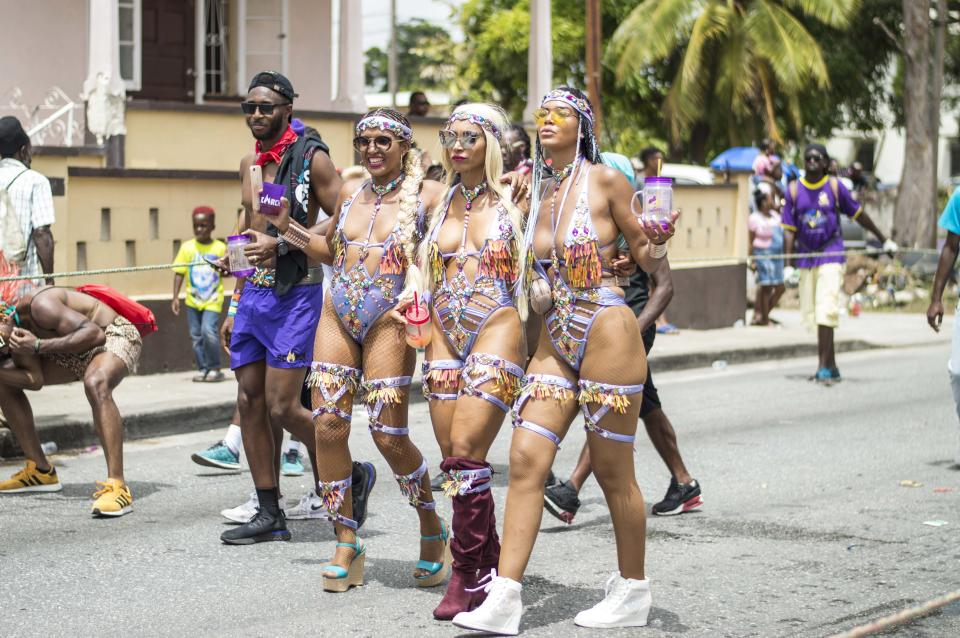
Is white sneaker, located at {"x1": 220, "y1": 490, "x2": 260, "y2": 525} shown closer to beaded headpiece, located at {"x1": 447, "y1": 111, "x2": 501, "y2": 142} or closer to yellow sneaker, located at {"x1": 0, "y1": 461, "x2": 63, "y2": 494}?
yellow sneaker, located at {"x1": 0, "y1": 461, "x2": 63, "y2": 494}

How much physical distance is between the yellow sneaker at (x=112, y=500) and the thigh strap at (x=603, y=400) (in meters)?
3.17

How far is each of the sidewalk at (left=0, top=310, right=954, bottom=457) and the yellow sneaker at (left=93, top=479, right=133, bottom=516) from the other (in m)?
2.01

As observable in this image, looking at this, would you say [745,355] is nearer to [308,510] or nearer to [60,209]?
[60,209]

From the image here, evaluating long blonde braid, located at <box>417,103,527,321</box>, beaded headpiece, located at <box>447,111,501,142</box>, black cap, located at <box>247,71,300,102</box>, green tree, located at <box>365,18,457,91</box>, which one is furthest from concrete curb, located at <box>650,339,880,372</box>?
green tree, located at <box>365,18,457,91</box>

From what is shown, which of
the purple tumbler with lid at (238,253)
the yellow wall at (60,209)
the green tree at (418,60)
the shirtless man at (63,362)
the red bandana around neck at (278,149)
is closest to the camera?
the purple tumbler with lid at (238,253)

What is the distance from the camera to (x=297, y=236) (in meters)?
6.42

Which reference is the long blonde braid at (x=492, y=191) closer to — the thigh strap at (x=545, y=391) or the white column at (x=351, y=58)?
the thigh strap at (x=545, y=391)

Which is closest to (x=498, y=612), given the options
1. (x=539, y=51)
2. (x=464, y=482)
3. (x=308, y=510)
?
(x=464, y=482)

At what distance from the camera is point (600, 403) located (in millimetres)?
5461

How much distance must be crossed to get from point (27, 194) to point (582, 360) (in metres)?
4.62

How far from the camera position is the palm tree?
30.9 m

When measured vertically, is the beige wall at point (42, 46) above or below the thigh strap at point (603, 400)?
above

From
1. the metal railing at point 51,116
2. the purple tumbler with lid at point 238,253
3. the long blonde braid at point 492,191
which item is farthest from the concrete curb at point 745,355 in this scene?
the long blonde braid at point 492,191

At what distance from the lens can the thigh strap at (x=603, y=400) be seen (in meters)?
5.45
